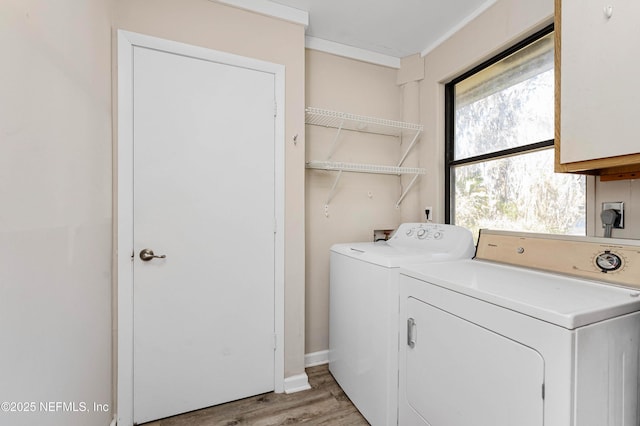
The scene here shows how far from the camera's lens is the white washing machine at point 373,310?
4.62 ft

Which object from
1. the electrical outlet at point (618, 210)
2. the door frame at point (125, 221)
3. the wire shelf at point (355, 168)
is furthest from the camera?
the wire shelf at point (355, 168)

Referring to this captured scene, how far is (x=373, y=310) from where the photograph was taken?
4.99 ft

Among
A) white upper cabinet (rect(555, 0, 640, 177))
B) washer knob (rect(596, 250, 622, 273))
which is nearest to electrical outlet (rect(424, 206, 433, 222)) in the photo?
white upper cabinet (rect(555, 0, 640, 177))

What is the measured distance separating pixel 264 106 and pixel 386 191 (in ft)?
4.15

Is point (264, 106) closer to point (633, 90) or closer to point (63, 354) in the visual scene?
point (63, 354)

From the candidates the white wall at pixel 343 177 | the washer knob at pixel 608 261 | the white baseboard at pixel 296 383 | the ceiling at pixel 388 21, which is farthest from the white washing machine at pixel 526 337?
the ceiling at pixel 388 21

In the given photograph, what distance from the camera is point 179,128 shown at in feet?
5.43

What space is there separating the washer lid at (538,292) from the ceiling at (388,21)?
1.74 m

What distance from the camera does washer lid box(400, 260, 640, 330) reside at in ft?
2.59

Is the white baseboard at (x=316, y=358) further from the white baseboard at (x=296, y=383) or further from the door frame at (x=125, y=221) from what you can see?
the door frame at (x=125, y=221)

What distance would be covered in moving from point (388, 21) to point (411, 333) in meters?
2.10

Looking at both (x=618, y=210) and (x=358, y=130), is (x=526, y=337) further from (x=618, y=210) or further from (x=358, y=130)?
(x=358, y=130)

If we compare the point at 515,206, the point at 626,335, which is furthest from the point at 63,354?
the point at 515,206

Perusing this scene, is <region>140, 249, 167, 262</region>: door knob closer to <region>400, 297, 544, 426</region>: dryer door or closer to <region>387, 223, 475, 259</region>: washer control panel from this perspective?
<region>400, 297, 544, 426</region>: dryer door
